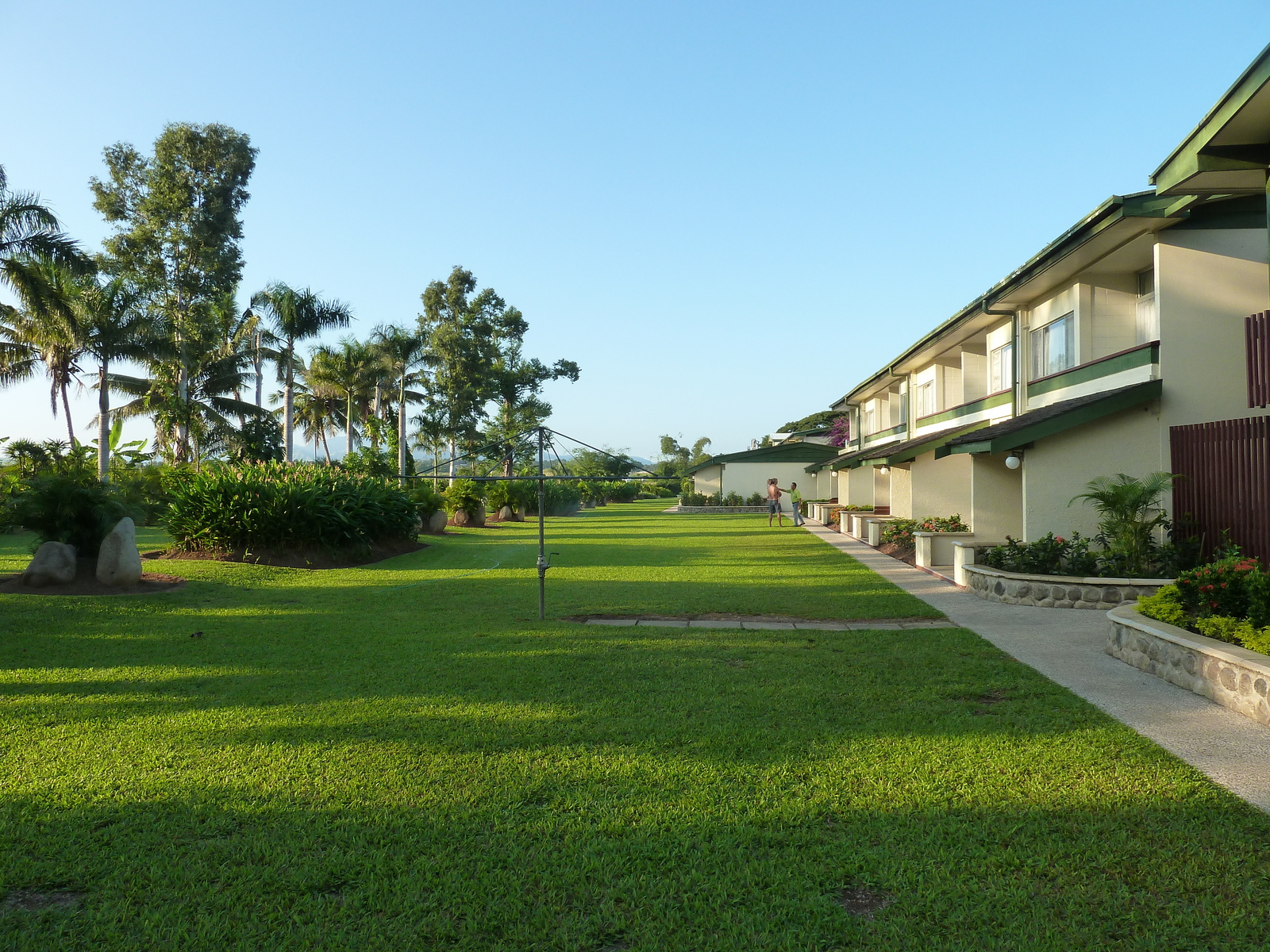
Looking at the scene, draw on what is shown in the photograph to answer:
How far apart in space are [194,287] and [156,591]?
114 ft

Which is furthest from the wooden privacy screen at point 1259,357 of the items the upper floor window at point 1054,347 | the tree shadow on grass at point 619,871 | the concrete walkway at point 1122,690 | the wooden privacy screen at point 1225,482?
the upper floor window at point 1054,347

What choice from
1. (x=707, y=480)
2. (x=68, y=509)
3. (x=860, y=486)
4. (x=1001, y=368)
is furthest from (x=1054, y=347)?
(x=707, y=480)

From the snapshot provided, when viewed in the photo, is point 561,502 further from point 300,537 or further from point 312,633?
point 312,633

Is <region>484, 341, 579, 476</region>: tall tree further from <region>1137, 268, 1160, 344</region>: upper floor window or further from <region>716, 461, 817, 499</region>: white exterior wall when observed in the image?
<region>1137, 268, 1160, 344</region>: upper floor window

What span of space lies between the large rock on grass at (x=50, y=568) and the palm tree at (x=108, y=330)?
68.0ft

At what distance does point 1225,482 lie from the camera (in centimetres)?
1018

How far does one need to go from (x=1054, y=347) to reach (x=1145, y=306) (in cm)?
182

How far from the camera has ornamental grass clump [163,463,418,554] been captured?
51.7 feet

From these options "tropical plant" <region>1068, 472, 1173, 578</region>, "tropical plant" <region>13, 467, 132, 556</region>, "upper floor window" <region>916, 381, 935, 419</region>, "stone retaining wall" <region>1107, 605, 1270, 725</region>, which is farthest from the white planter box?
"tropical plant" <region>13, 467, 132, 556</region>

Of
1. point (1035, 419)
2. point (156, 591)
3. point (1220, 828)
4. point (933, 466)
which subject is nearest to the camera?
point (1220, 828)

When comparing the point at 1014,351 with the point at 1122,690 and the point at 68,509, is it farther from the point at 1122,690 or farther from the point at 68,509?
the point at 68,509

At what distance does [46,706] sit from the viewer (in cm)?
623

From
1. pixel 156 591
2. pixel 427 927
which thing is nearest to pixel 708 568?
pixel 156 591

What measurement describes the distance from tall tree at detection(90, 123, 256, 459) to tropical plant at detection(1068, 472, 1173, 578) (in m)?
39.2
